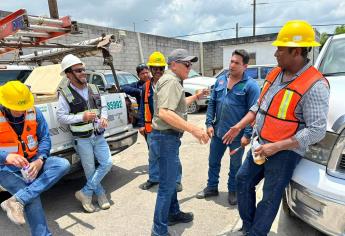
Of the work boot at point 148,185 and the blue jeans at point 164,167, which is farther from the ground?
the blue jeans at point 164,167

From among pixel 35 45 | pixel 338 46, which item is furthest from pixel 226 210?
pixel 35 45

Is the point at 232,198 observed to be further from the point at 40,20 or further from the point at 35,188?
the point at 40,20

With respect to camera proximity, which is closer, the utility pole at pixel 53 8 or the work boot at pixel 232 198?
the work boot at pixel 232 198

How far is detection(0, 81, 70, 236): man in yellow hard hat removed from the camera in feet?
9.11

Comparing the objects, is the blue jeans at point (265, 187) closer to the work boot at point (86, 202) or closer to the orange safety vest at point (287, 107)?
the orange safety vest at point (287, 107)

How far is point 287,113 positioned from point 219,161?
1.73 meters

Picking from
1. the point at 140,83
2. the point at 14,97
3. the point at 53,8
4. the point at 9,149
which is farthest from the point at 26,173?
the point at 53,8

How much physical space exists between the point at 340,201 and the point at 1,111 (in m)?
2.94

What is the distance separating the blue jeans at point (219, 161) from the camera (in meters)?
3.62

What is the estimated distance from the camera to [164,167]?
2.81m

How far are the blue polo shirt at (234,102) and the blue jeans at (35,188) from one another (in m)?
1.79

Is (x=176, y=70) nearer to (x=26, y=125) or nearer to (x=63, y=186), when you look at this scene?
(x=26, y=125)

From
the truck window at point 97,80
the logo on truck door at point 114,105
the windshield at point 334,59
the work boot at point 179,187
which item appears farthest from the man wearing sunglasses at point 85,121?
the truck window at point 97,80

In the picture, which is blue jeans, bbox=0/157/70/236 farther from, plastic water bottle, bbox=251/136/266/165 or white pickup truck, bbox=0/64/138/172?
plastic water bottle, bbox=251/136/266/165
